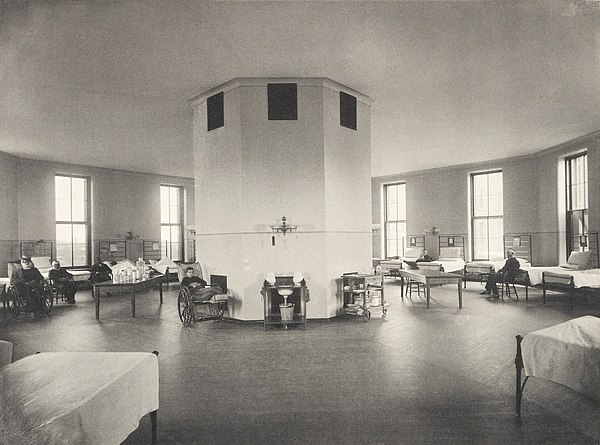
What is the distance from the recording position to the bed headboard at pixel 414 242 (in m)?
15.6

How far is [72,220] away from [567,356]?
46.0ft

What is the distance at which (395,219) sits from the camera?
1688cm

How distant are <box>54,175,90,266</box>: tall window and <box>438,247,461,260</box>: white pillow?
12019 mm

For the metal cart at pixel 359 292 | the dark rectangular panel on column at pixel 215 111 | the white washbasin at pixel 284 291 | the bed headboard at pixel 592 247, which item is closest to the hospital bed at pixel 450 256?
the bed headboard at pixel 592 247

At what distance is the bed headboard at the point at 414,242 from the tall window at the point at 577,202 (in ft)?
15.9

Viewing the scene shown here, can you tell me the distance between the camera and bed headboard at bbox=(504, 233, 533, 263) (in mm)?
12906

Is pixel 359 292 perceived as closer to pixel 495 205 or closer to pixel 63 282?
pixel 63 282

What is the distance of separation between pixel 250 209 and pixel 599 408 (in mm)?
5264

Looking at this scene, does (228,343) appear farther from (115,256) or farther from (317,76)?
(115,256)

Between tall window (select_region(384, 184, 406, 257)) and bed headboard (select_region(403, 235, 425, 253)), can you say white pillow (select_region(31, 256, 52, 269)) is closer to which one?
tall window (select_region(384, 184, 406, 257))

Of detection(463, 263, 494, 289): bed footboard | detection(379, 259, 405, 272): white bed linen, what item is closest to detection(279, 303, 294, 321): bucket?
detection(463, 263, 494, 289): bed footboard

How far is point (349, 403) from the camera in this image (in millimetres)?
3730

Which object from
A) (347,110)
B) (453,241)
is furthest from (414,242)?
(347,110)

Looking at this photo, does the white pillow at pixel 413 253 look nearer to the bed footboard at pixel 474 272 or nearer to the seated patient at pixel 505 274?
the bed footboard at pixel 474 272
